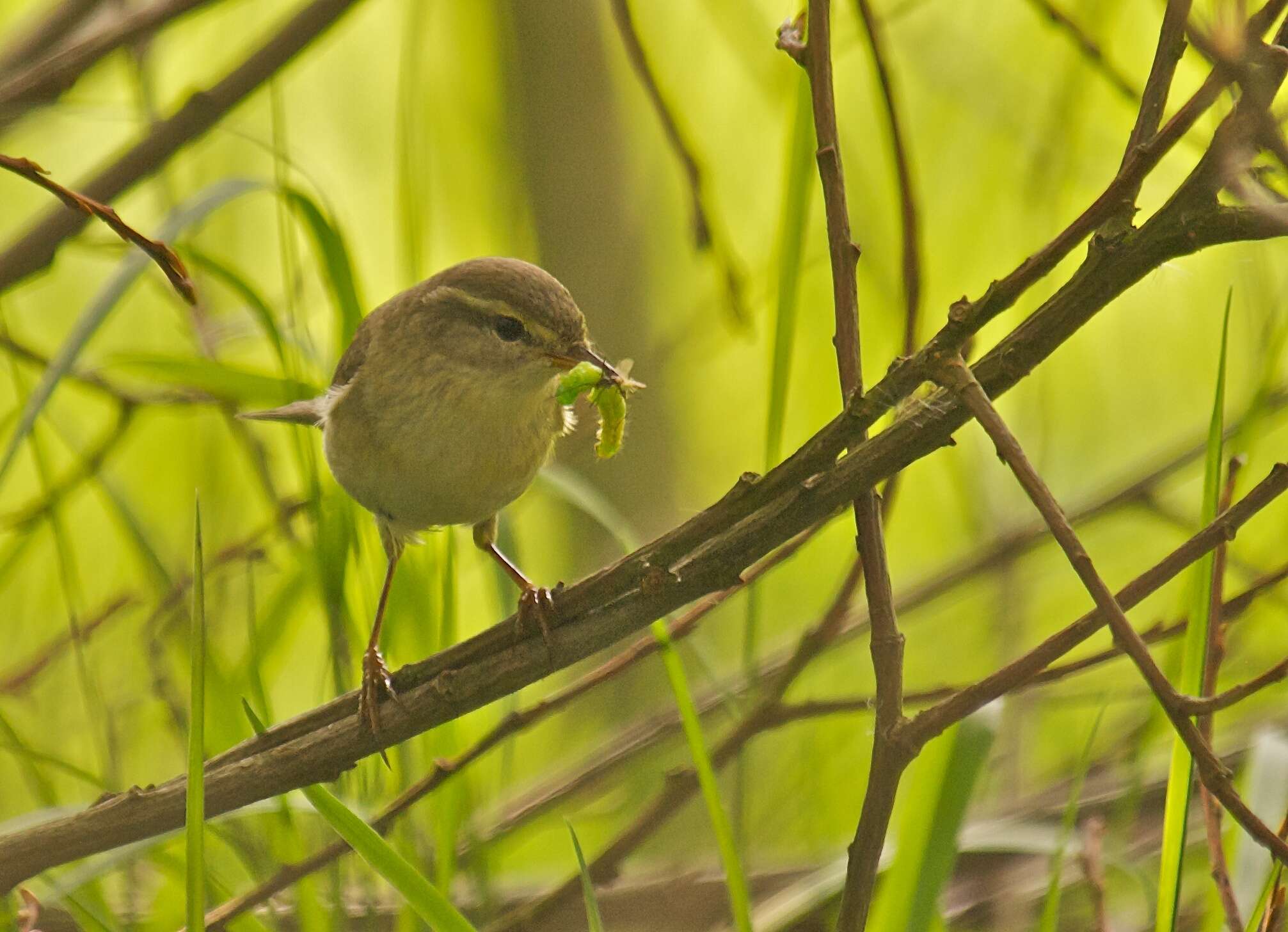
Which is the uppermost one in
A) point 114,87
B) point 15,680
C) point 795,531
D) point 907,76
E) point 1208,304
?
point 114,87

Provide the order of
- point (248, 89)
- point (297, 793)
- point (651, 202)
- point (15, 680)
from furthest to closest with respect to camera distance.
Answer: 1. point (651, 202)
2. point (15, 680)
3. point (248, 89)
4. point (297, 793)

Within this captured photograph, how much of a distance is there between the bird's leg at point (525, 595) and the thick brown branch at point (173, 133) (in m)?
0.94

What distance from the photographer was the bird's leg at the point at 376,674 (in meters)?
1.62

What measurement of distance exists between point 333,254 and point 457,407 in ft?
1.91

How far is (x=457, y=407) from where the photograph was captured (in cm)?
252

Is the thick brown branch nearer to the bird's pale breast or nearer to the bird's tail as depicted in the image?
the bird's tail

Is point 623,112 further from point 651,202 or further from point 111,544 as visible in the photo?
point 111,544

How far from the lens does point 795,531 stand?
1.29 metres

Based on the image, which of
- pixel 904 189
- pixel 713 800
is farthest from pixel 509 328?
pixel 713 800

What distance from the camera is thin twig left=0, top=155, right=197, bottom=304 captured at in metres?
1.25

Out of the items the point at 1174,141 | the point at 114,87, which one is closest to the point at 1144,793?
the point at 1174,141

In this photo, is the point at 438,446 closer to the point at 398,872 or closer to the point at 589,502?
the point at 589,502

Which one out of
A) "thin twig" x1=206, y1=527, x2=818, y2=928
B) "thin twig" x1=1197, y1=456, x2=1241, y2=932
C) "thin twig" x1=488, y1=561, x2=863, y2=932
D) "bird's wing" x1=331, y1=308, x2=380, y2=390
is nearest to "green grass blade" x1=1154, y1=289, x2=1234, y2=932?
"thin twig" x1=1197, y1=456, x2=1241, y2=932

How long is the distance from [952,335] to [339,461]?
166 centimetres
